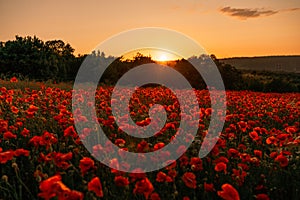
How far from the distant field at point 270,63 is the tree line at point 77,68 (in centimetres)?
4012

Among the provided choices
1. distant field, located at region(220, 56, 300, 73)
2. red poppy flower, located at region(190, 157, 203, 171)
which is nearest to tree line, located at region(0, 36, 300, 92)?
red poppy flower, located at region(190, 157, 203, 171)

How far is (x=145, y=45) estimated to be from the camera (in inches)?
293

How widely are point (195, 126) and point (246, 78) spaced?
21524 mm

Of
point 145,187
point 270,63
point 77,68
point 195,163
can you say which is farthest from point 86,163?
point 270,63

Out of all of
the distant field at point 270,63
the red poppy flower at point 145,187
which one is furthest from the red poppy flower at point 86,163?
the distant field at point 270,63

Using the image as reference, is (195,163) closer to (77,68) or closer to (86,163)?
(86,163)

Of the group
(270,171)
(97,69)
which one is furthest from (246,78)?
(270,171)

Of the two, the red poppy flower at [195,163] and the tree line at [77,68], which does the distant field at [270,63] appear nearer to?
the tree line at [77,68]

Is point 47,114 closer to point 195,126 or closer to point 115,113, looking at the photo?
point 115,113

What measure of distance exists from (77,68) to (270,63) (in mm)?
54902

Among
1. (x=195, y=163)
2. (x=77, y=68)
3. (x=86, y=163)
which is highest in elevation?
(x=77, y=68)

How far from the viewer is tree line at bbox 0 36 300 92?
24328 mm

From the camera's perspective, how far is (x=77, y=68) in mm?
27328

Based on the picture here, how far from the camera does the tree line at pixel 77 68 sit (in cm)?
2433
